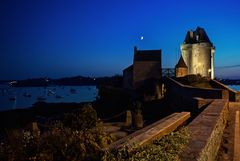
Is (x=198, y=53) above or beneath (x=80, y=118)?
above

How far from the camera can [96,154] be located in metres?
4.23

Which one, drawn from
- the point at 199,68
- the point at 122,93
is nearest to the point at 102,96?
the point at 122,93

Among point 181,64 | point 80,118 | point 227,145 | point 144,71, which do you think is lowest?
point 227,145

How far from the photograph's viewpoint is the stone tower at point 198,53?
48.0 metres

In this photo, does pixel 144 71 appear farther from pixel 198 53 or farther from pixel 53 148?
pixel 53 148

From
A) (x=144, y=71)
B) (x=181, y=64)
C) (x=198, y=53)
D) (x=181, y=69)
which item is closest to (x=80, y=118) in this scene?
(x=144, y=71)

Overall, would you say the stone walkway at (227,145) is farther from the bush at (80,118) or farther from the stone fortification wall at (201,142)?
the bush at (80,118)

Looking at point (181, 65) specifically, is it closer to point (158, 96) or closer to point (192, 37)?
point (192, 37)

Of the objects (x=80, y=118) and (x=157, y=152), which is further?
(x=80, y=118)

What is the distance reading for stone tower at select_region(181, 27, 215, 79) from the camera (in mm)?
48000

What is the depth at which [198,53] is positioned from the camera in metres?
48.9

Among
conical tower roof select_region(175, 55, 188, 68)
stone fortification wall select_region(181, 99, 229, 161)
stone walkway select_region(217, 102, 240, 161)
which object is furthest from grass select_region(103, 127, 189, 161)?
conical tower roof select_region(175, 55, 188, 68)

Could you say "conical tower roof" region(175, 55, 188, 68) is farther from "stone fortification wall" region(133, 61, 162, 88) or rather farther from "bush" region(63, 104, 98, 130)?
"bush" region(63, 104, 98, 130)

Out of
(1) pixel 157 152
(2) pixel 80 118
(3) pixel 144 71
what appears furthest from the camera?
(3) pixel 144 71
